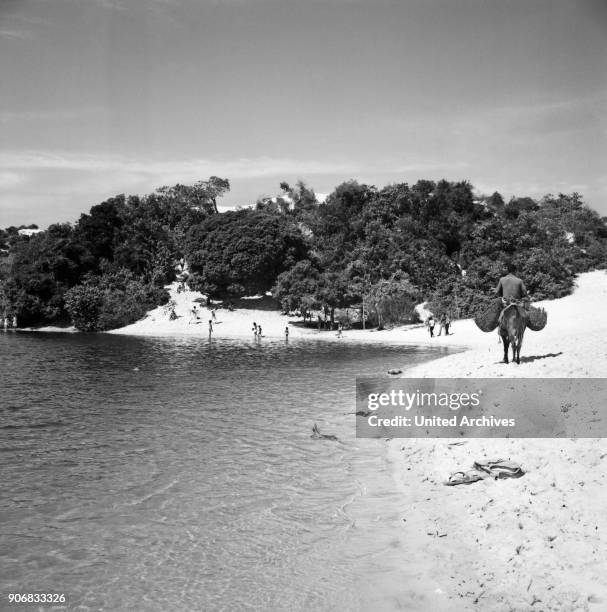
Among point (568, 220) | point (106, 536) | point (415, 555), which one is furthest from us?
point (568, 220)

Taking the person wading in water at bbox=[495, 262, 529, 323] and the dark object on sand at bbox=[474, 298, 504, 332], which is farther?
the dark object on sand at bbox=[474, 298, 504, 332]

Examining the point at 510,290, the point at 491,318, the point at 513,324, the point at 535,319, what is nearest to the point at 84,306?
the point at 491,318

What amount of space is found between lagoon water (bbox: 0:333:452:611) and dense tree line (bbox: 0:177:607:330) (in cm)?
3335

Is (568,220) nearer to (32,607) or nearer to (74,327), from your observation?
(74,327)

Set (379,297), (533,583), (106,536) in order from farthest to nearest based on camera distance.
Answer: (379,297) → (106,536) → (533,583)

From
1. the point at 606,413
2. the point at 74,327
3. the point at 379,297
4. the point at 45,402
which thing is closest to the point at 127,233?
the point at 74,327

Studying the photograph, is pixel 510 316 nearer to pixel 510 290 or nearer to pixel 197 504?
pixel 510 290

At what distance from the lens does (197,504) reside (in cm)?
896

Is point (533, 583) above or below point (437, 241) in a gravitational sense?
below

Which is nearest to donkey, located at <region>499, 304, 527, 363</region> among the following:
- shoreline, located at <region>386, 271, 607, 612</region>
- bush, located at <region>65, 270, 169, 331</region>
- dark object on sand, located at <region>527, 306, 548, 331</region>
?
dark object on sand, located at <region>527, 306, 548, 331</region>

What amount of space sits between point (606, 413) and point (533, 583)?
4.96m

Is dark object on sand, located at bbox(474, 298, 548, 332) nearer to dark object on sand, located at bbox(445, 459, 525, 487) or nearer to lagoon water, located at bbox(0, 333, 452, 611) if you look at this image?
lagoon water, located at bbox(0, 333, 452, 611)

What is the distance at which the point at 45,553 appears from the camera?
24.0 feet

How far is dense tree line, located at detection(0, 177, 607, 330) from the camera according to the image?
1982 inches
